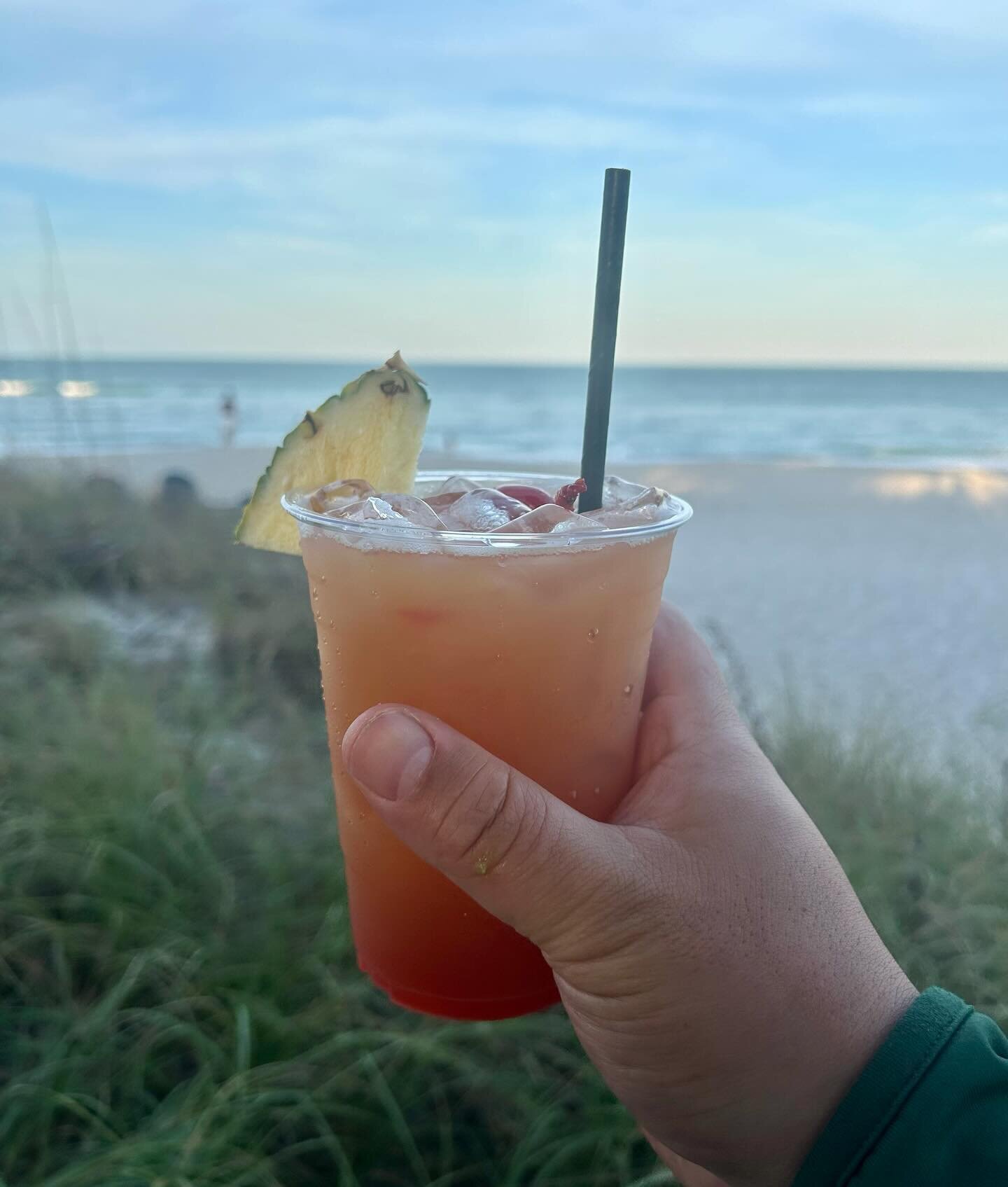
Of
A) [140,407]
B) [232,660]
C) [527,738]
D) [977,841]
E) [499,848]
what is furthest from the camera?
[140,407]

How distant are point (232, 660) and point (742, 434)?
23.6 m

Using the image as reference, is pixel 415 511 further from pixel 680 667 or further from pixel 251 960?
pixel 251 960

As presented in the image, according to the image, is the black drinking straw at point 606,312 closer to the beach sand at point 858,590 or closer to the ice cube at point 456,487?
the ice cube at point 456,487

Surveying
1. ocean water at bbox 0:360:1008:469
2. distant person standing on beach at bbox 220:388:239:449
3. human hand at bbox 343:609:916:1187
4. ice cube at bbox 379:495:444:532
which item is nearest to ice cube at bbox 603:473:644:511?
ice cube at bbox 379:495:444:532

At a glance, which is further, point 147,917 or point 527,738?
point 147,917

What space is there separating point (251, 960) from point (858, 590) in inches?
284

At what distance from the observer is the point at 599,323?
1377 millimetres

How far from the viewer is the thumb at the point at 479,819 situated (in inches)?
47.1

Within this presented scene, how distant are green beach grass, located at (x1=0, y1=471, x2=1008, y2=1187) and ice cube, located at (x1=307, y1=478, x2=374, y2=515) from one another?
1351 mm

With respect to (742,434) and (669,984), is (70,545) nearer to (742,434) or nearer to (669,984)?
(669,984)

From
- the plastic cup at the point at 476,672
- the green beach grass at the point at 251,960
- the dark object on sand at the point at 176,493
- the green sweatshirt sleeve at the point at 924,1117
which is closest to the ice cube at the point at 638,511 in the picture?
the plastic cup at the point at 476,672

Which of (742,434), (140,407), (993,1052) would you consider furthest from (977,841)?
(140,407)

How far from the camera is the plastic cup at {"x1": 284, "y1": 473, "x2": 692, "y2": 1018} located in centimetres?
128

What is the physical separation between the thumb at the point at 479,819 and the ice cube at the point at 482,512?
26 centimetres
